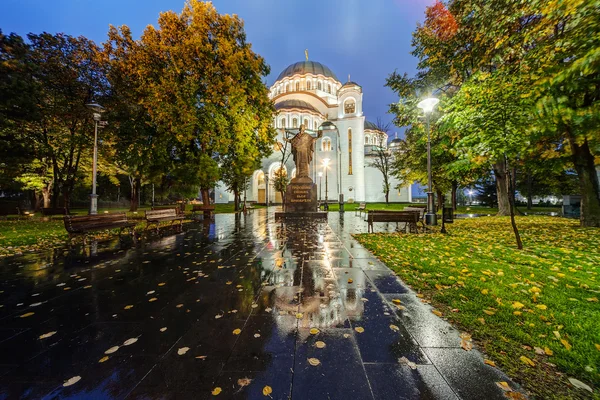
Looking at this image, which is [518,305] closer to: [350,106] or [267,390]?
[267,390]

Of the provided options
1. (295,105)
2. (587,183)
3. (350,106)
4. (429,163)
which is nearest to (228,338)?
(429,163)

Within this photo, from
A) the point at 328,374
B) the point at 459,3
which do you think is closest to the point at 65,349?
the point at 328,374

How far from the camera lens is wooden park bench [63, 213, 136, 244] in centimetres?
751

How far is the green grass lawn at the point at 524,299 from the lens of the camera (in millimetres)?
2053

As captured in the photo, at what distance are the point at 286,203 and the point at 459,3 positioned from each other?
45.5ft

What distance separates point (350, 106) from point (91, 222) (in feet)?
163

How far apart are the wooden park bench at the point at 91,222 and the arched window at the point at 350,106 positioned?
48.0 metres

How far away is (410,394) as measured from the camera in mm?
1782

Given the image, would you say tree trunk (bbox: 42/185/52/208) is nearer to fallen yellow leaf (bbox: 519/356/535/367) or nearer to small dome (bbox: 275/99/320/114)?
small dome (bbox: 275/99/320/114)

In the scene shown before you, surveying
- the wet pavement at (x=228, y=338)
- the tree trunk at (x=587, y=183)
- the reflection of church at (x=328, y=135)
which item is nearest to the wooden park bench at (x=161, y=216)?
the wet pavement at (x=228, y=338)

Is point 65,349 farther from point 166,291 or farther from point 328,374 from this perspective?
point 328,374

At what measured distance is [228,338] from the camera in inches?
99.5

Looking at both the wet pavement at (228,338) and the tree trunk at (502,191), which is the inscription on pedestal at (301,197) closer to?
the wet pavement at (228,338)

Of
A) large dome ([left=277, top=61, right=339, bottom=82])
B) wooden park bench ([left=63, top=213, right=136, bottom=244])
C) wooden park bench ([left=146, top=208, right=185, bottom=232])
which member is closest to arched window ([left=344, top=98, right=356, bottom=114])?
large dome ([left=277, top=61, right=339, bottom=82])
